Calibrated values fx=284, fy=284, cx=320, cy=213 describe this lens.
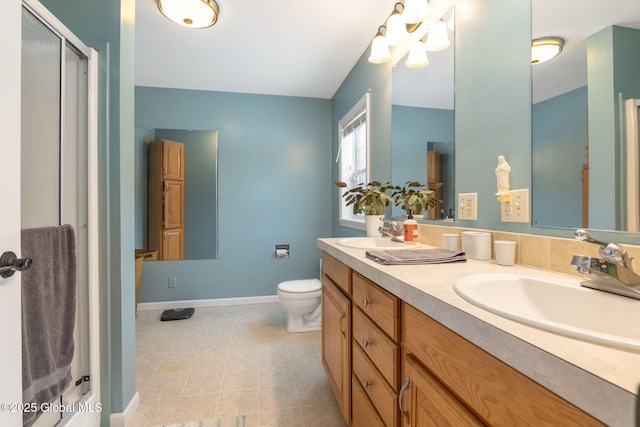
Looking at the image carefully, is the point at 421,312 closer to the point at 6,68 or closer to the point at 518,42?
the point at 518,42

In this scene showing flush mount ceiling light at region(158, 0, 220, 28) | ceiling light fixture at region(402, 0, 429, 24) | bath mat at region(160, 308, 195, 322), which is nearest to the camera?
ceiling light fixture at region(402, 0, 429, 24)

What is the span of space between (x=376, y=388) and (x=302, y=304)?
1.46m

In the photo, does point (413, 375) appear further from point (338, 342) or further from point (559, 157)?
point (559, 157)

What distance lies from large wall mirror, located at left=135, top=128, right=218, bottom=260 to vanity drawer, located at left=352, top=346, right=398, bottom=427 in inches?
93.9

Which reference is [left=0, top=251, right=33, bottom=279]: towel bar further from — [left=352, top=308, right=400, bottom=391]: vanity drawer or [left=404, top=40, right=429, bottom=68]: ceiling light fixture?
[left=404, top=40, right=429, bottom=68]: ceiling light fixture

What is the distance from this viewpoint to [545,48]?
3.09 ft

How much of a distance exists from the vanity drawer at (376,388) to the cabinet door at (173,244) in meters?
2.49

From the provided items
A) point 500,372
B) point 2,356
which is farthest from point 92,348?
point 500,372

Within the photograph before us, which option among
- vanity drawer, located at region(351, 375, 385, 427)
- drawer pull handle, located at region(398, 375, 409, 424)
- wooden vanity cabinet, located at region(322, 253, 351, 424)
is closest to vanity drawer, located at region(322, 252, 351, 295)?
wooden vanity cabinet, located at region(322, 253, 351, 424)

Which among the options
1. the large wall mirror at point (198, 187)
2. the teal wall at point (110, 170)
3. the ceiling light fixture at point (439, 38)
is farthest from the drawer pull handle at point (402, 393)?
the large wall mirror at point (198, 187)

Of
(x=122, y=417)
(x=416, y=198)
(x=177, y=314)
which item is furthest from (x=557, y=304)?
(x=177, y=314)

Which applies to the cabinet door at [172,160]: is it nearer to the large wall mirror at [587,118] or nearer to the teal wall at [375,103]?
the teal wall at [375,103]

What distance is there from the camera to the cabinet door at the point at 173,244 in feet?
9.87

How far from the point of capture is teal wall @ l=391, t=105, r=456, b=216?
56.5 inches
